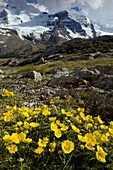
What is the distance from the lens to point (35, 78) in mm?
26234

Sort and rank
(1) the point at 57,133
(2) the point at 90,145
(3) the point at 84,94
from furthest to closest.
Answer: (3) the point at 84,94
(1) the point at 57,133
(2) the point at 90,145

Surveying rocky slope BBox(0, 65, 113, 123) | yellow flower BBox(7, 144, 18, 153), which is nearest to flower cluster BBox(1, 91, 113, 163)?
yellow flower BBox(7, 144, 18, 153)

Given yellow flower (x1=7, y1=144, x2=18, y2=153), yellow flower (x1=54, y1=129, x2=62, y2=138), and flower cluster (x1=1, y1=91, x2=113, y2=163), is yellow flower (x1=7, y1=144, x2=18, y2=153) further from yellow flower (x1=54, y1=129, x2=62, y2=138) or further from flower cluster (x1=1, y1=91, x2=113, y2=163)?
yellow flower (x1=54, y1=129, x2=62, y2=138)

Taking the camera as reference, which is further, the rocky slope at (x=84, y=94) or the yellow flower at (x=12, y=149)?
the rocky slope at (x=84, y=94)

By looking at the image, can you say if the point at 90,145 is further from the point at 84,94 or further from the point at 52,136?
the point at 84,94

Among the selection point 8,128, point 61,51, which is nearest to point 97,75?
point 8,128

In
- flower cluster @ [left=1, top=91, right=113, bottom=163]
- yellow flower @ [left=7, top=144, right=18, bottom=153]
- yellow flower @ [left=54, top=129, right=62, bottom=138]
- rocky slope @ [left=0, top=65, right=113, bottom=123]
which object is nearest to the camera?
yellow flower @ [left=7, top=144, right=18, bottom=153]

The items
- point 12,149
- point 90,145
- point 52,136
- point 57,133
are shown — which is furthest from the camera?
point 52,136

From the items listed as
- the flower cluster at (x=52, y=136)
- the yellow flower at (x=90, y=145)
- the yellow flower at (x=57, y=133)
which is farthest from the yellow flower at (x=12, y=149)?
the yellow flower at (x=90, y=145)

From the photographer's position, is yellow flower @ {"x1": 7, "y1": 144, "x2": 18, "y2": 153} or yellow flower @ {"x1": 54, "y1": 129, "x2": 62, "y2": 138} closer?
yellow flower @ {"x1": 7, "y1": 144, "x2": 18, "y2": 153}

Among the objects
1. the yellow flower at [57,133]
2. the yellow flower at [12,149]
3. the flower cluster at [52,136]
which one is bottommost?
the flower cluster at [52,136]

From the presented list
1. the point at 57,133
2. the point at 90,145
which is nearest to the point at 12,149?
the point at 57,133

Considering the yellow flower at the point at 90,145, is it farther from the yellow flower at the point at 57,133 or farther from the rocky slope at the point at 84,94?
the rocky slope at the point at 84,94

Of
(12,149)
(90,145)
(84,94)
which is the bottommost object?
(84,94)
